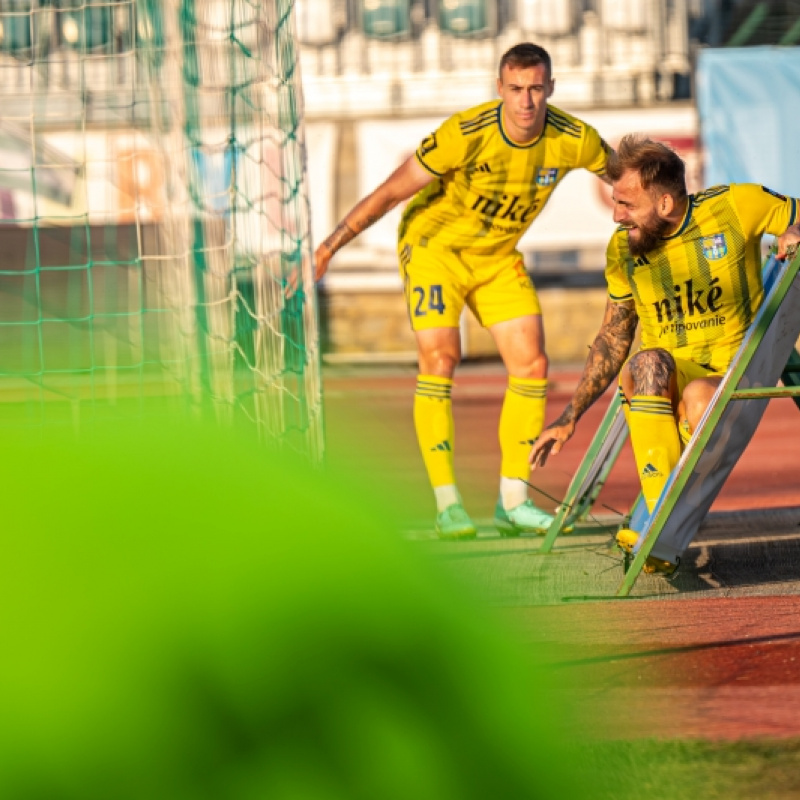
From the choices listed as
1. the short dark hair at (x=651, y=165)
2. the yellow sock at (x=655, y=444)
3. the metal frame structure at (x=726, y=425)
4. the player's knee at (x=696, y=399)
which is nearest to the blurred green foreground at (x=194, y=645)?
the metal frame structure at (x=726, y=425)

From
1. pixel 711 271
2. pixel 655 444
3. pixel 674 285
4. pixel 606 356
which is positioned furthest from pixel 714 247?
pixel 655 444

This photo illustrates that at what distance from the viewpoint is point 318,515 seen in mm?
2104

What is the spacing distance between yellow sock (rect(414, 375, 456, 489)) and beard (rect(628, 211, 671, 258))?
1.46 m

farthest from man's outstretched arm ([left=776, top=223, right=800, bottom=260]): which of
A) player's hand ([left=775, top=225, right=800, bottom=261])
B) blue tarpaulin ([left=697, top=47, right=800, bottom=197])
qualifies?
blue tarpaulin ([left=697, top=47, right=800, bottom=197])

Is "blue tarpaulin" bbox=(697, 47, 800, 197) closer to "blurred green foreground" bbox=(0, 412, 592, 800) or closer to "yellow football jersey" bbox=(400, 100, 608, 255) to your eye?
"yellow football jersey" bbox=(400, 100, 608, 255)

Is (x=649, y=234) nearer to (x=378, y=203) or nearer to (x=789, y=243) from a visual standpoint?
(x=789, y=243)

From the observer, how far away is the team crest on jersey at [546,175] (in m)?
6.18

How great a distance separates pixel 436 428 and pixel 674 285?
1543 mm

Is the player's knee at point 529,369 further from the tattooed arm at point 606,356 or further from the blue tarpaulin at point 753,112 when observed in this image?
the blue tarpaulin at point 753,112

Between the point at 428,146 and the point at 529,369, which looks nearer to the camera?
the point at 428,146

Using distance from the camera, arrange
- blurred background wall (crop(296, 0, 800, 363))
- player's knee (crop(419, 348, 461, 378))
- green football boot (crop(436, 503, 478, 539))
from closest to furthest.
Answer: green football boot (crop(436, 503, 478, 539)) → player's knee (crop(419, 348, 461, 378)) → blurred background wall (crop(296, 0, 800, 363))

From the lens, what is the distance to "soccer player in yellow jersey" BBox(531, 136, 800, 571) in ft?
16.0

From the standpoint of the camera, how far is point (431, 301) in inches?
249

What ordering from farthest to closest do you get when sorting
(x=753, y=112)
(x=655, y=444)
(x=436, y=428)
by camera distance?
(x=753, y=112) < (x=436, y=428) < (x=655, y=444)
